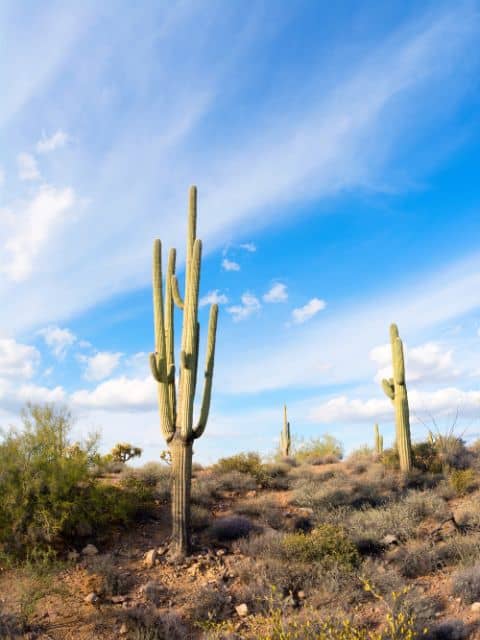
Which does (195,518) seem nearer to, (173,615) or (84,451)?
(84,451)

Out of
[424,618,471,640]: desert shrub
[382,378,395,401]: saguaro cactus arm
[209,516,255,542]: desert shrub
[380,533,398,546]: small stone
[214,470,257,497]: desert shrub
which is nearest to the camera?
[424,618,471,640]: desert shrub

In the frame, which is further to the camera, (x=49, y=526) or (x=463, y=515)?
(x=463, y=515)

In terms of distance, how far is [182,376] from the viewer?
11.7 meters

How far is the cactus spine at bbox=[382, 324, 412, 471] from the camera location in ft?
55.6

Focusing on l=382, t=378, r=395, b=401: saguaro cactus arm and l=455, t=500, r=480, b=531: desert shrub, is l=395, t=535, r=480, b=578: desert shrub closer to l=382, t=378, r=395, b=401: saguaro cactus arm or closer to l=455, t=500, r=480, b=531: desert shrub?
l=455, t=500, r=480, b=531: desert shrub

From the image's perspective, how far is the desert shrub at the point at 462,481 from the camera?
1527 cm

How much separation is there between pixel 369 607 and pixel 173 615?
121 inches

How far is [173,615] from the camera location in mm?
8758

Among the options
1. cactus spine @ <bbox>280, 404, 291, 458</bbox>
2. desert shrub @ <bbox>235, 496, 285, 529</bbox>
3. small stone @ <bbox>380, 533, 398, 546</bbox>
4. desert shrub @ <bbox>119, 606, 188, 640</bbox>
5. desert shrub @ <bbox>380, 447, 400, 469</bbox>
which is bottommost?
desert shrub @ <bbox>119, 606, 188, 640</bbox>

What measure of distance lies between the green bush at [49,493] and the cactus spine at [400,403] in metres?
8.38

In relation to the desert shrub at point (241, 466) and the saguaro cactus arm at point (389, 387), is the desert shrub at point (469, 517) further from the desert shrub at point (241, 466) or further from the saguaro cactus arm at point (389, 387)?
the desert shrub at point (241, 466)

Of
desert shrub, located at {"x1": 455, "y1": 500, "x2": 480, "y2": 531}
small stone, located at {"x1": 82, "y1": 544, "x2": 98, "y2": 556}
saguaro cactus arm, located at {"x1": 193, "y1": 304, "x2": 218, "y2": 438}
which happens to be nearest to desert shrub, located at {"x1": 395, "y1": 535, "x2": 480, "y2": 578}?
desert shrub, located at {"x1": 455, "y1": 500, "x2": 480, "y2": 531}

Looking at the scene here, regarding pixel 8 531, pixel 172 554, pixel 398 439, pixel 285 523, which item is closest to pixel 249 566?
pixel 172 554

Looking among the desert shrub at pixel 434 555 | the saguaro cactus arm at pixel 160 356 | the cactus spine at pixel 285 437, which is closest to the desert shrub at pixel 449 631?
the desert shrub at pixel 434 555
